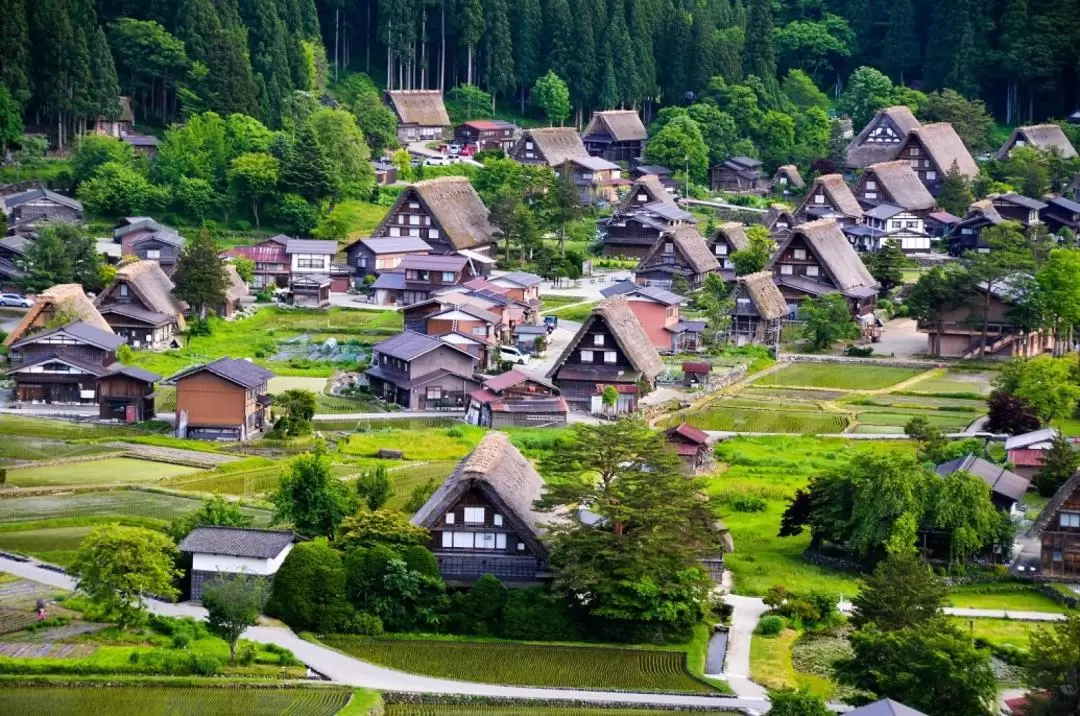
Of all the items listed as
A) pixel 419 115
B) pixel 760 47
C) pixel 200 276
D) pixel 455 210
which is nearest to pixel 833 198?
pixel 455 210

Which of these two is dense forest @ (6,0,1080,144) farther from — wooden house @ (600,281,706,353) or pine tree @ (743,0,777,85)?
wooden house @ (600,281,706,353)

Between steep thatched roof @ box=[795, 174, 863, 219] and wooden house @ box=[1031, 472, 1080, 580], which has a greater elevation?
steep thatched roof @ box=[795, 174, 863, 219]

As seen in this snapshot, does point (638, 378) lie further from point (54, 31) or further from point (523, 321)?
point (54, 31)

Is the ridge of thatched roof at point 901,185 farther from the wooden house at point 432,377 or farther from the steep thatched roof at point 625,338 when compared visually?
the wooden house at point 432,377

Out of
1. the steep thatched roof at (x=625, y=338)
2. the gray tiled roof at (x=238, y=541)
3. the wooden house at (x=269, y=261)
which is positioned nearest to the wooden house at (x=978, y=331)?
the steep thatched roof at (x=625, y=338)

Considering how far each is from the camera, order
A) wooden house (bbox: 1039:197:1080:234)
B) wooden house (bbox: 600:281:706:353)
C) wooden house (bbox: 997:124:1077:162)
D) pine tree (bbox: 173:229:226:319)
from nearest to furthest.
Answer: pine tree (bbox: 173:229:226:319)
wooden house (bbox: 600:281:706:353)
wooden house (bbox: 1039:197:1080:234)
wooden house (bbox: 997:124:1077:162)

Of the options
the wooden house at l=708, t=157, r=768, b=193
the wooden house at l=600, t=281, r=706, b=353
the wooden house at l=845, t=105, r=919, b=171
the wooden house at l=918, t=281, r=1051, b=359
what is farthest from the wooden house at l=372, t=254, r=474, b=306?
the wooden house at l=845, t=105, r=919, b=171
